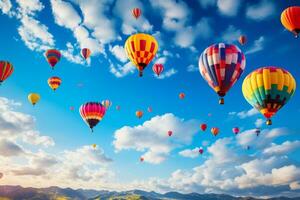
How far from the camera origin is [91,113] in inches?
2741

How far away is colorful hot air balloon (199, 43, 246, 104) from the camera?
151 ft

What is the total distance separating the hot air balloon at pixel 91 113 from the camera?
228ft

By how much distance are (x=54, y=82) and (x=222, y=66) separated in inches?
2054

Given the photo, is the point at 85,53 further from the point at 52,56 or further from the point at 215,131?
the point at 215,131

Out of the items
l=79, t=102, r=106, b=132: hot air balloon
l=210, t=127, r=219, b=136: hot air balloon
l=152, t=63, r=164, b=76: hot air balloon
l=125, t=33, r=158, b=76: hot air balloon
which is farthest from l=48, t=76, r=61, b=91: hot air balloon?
l=210, t=127, r=219, b=136: hot air balloon

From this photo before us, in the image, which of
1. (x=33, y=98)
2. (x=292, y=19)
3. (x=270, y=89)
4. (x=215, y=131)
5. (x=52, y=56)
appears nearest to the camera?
(x=270, y=89)

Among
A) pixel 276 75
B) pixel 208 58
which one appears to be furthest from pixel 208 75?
pixel 276 75

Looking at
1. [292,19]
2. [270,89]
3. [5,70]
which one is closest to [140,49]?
[270,89]

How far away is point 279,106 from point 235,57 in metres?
8.57

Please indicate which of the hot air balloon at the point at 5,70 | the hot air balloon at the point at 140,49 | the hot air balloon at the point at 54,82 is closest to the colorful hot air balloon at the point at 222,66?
the hot air balloon at the point at 140,49

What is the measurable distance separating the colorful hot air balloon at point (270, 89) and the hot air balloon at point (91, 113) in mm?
32916

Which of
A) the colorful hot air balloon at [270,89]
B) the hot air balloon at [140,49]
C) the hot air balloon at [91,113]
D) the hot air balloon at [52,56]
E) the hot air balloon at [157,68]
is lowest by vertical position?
the colorful hot air balloon at [270,89]

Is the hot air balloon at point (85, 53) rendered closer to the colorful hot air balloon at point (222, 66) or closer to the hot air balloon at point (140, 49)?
the hot air balloon at point (140, 49)

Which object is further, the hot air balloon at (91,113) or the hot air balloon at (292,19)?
the hot air balloon at (91,113)
